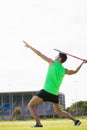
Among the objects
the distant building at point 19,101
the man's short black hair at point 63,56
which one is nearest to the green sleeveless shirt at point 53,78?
the man's short black hair at point 63,56

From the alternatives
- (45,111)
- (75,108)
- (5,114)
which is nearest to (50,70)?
(5,114)

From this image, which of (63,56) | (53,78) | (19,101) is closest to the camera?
(53,78)

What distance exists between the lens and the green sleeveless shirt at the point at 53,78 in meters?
13.8

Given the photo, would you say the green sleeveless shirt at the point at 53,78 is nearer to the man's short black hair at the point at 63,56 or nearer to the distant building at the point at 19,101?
the man's short black hair at the point at 63,56

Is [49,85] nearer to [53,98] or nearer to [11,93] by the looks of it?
[53,98]

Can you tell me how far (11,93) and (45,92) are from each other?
5555 inches

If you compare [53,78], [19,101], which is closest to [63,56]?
[53,78]

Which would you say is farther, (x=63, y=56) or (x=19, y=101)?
(x=19, y=101)

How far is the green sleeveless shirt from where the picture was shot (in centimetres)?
1383

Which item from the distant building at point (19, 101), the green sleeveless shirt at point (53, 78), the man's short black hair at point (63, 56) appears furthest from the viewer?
the distant building at point (19, 101)

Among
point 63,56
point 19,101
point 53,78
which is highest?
point 63,56

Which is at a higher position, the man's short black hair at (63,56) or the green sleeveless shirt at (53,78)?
the man's short black hair at (63,56)

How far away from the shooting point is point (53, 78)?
13820mm

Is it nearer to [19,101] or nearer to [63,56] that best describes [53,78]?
[63,56]
